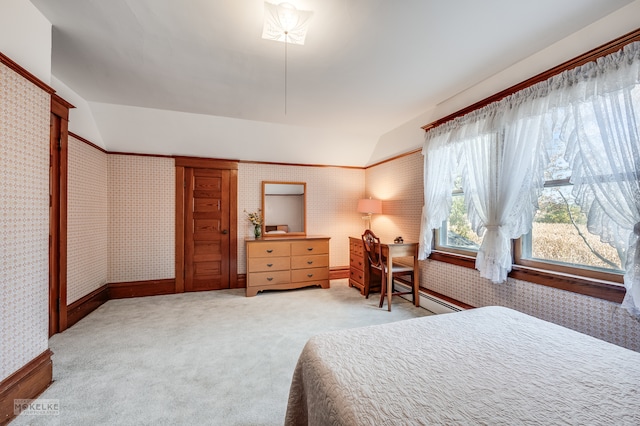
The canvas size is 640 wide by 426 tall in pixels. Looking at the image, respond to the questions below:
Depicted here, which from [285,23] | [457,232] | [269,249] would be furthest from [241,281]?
[285,23]

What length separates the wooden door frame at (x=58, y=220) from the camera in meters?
2.48

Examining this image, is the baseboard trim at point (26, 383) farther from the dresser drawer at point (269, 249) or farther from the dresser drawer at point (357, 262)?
the dresser drawer at point (357, 262)

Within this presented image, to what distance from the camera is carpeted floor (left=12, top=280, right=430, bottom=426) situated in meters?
1.61

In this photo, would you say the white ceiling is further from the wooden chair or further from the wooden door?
the wooden chair

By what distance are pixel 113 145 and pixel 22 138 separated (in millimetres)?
2332

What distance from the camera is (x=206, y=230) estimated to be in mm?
4160

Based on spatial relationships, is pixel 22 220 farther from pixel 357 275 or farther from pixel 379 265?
pixel 357 275

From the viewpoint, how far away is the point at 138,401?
1688mm

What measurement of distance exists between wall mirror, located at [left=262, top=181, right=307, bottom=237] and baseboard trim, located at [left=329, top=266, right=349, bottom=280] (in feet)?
2.98

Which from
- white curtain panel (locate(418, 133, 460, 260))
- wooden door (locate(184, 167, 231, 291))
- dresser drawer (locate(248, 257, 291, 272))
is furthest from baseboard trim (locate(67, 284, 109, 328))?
white curtain panel (locate(418, 133, 460, 260))

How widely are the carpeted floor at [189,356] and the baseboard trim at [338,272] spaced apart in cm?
106

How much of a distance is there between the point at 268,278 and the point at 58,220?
97.4 inches

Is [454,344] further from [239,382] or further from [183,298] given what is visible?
[183,298]

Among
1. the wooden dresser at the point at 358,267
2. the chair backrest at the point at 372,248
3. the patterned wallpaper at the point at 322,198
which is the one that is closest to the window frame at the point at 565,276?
the chair backrest at the point at 372,248
